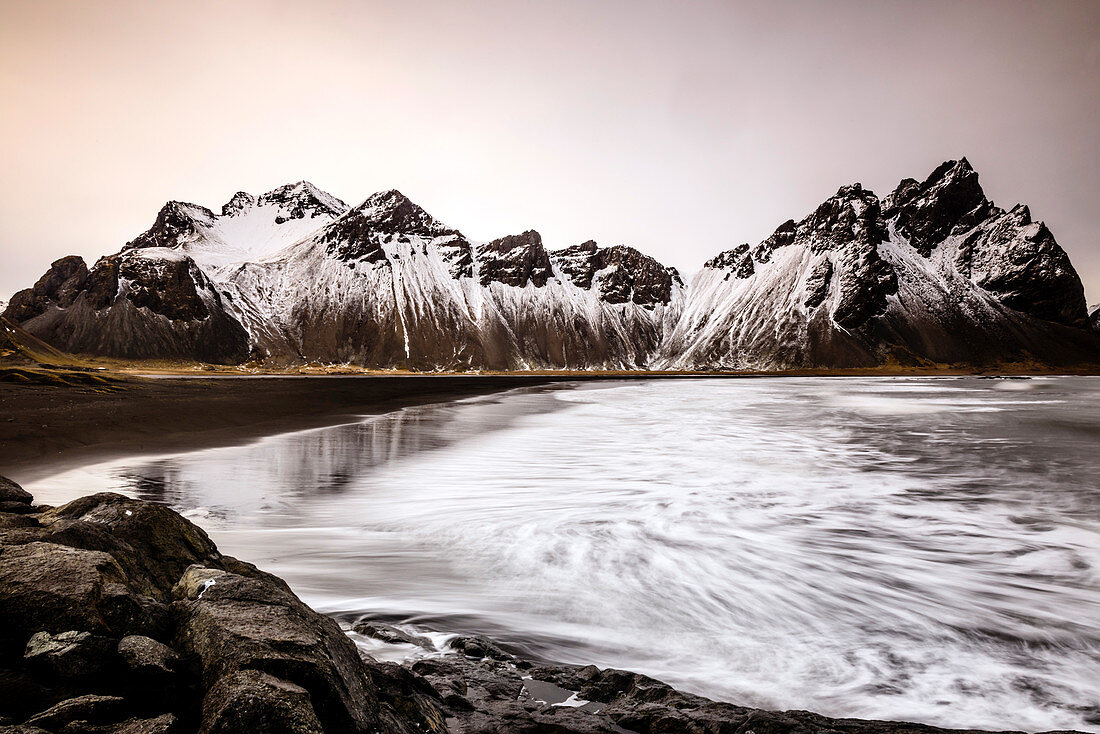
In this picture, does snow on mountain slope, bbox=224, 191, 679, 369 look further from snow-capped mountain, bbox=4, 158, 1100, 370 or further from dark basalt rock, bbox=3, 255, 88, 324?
dark basalt rock, bbox=3, 255, 88, 324

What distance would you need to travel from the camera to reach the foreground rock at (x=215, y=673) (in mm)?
2664

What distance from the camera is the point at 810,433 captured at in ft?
81.8

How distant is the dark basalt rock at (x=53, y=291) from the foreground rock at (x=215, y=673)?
19354 centimetres

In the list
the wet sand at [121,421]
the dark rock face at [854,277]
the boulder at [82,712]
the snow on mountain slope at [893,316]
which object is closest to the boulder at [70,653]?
the boulder at [82,712]

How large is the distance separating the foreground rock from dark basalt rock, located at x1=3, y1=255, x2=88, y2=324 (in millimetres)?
193536

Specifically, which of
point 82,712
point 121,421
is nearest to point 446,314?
point 121,421

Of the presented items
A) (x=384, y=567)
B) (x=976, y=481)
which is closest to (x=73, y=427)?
(x=384, y=567)

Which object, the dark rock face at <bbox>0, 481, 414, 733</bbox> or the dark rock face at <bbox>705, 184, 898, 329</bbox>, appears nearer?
the dark rock face at <bbox>0, 481, 414, 733</bbox>

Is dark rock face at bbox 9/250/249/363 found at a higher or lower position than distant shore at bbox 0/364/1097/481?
higher

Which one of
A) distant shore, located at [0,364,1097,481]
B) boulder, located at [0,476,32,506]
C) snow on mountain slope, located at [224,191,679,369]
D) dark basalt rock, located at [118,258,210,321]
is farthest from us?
snow on mountain slope, located at [224,191,679,369]

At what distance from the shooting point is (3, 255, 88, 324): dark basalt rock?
14809cm

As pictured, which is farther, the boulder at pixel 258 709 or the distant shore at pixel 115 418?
the distant shore at pixel 115 418

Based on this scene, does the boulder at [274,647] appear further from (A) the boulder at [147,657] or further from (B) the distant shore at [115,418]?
(B) the distant shore at [115,418]

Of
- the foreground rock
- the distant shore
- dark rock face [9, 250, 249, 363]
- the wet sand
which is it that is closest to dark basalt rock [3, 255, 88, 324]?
dark rock face [9, 250, 249, 363]
